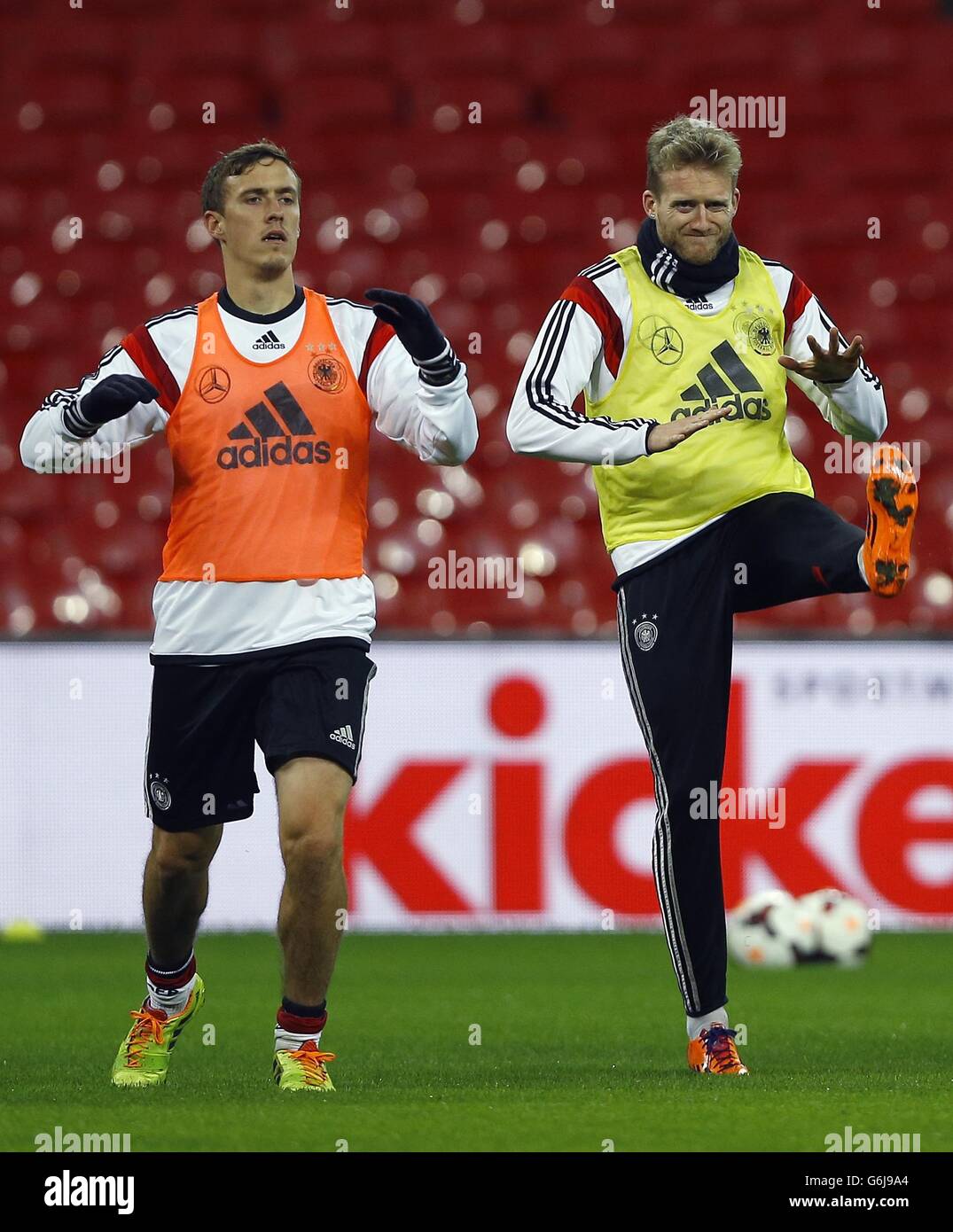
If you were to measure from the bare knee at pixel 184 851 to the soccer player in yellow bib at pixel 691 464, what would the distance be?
105cm

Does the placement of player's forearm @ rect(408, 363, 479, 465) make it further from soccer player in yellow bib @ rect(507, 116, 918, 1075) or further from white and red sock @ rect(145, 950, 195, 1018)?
white and red sock @ rect(145, 950, 195, 1018)

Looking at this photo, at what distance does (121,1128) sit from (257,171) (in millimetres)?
2255

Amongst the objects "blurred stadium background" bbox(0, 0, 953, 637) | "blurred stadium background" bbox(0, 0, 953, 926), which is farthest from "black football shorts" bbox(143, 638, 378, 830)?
"blurred stadium background" bbox(0, 0, 953, 637)

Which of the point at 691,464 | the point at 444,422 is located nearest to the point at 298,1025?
the point at 444,422

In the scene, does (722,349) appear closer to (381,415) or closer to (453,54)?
(381,415)

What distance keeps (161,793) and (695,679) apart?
1.26 metres

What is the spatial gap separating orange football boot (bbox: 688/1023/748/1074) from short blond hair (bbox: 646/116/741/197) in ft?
6.46

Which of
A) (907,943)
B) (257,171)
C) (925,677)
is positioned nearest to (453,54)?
(925,677)

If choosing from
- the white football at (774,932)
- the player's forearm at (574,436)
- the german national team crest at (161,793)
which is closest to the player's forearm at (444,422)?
the player's forearm at (574,436)

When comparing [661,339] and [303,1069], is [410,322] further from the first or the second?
[303,1069]

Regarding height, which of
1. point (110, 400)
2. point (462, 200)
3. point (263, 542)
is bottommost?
point (263, 542)

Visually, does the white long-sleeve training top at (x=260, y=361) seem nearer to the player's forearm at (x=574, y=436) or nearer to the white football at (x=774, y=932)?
the player's forearm at (x=574, y=436)

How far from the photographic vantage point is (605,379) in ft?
17.3

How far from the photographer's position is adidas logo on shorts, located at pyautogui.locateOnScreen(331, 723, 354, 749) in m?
4.82
